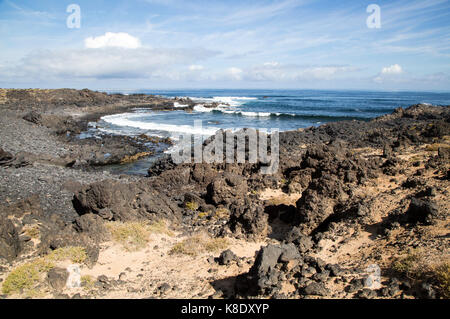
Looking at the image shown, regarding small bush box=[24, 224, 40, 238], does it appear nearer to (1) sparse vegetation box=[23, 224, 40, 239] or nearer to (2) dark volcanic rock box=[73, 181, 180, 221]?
(1) sparse vegetation box=[23, 224, 40, 239]

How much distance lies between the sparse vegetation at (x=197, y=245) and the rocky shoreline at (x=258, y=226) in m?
0.06

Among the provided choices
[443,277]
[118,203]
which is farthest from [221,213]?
[443,277]

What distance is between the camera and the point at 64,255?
6621mm

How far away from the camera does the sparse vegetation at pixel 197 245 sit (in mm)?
7434

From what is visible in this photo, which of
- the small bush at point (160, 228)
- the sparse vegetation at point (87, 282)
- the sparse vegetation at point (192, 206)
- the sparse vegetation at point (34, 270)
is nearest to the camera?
the sparse vegetation at point (34, 270)

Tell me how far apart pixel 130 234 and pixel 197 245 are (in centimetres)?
193

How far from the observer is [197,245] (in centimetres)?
767

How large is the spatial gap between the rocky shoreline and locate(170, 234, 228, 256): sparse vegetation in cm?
6

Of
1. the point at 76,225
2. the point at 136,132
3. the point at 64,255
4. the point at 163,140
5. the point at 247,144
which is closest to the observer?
the point at 64,255

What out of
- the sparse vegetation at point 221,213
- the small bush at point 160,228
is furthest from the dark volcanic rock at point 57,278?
the sparse vegetation at point 221,213

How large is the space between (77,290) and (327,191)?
662 cm

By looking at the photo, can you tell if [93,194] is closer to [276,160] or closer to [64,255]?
[64,255]

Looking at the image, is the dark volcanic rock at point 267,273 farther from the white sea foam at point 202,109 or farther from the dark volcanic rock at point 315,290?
the white sea foam at point 202,109
